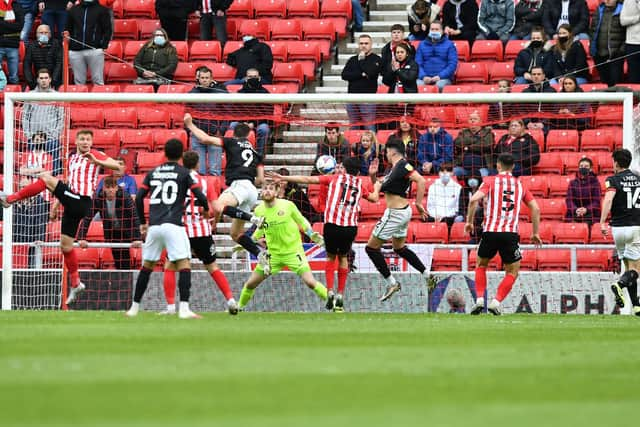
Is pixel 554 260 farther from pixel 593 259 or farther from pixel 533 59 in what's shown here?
pixel 533 59

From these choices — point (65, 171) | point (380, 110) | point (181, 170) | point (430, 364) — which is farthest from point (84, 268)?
point (430, 364)

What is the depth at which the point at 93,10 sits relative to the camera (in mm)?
24656

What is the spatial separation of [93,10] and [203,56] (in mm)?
2302

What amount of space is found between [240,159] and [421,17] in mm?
8003

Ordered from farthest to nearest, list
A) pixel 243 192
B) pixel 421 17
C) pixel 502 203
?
pixel 421 17, pixel 243 192, pixel 502 203

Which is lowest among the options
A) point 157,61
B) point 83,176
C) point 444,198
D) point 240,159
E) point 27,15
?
point 444,198

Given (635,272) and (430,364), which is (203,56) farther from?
(430,364)

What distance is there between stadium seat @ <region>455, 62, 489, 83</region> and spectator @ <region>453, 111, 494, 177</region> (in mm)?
3218

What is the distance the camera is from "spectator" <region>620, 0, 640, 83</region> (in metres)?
22.6

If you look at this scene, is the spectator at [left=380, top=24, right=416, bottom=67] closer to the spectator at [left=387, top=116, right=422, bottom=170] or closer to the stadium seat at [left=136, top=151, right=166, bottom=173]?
the spectator at [left=387, top=116, right=422, bottom=170]

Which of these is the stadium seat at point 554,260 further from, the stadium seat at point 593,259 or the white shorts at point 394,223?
the white shorts at point 394,223

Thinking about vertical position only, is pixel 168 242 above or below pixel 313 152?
below

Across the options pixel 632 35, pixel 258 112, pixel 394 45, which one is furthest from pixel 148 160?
pixel 632 35

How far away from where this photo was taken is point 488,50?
24.4 meters
